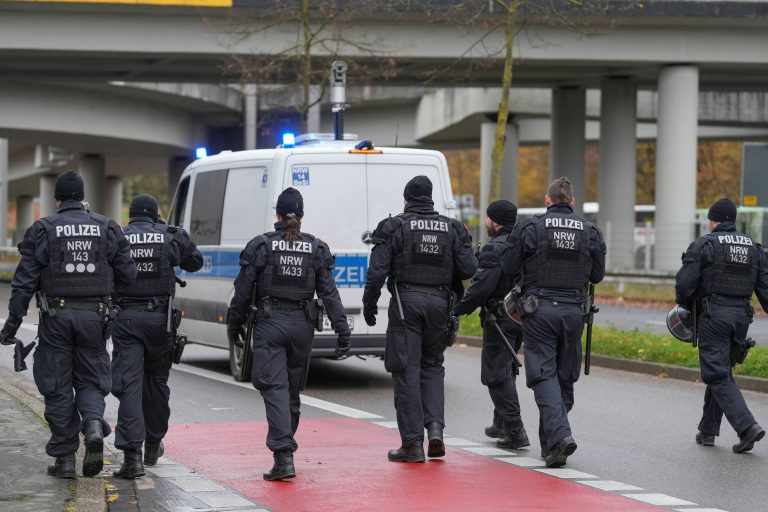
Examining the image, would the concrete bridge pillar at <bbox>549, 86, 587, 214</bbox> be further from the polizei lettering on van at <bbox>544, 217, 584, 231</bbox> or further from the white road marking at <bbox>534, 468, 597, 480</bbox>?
the white road marking at <bbox>534, 468, 597, 480</bbox>

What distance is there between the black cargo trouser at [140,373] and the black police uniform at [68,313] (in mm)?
247

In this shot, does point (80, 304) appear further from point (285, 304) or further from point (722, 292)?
point (722, 292)

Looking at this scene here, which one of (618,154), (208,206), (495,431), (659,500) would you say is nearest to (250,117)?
(618,154)

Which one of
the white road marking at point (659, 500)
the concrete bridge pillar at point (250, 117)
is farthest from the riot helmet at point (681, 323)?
the concrete bridge pillar at point (250, 117)

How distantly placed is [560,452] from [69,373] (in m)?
3.28

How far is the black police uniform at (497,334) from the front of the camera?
32.6 feet

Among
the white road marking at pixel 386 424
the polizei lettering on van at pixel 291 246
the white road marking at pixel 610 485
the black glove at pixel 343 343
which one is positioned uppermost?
the polizei lettering on van at pixel 291 246

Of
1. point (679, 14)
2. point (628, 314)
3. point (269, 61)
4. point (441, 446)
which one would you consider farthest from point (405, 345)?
point (679, 14)

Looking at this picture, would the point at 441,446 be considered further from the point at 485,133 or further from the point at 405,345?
the point at 485,133

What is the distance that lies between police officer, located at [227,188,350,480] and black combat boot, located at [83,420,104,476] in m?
1.07

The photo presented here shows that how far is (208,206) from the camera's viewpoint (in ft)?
48.9

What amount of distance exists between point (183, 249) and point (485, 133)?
35.4 m

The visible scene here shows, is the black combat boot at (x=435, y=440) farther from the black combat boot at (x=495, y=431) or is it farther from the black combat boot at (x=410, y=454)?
the black combat boot at (x=495, y=431)

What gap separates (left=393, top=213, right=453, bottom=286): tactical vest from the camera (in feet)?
31.6
